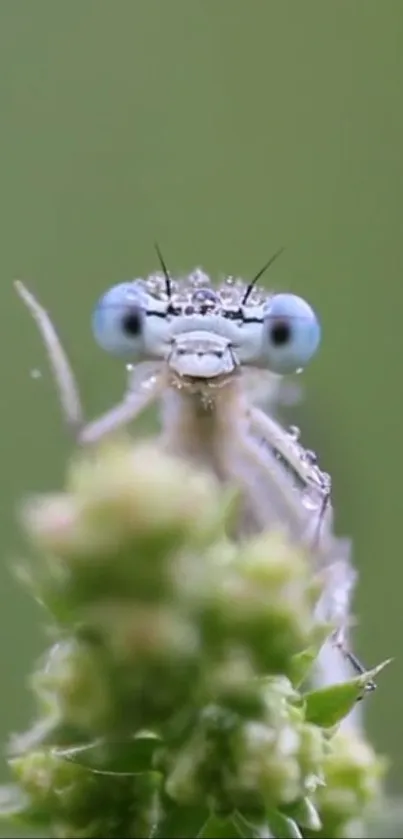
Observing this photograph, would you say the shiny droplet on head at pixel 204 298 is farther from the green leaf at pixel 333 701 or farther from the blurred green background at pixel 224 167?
the blurred green background at pixel 224 167

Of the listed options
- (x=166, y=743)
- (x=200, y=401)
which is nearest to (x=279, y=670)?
(x=166, y=743)

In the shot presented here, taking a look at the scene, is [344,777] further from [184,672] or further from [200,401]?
[200,401]

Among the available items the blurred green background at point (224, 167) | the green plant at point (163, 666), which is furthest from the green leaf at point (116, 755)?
the blurred green background at point (224, 167)

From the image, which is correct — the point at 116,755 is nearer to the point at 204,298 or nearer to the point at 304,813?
the point at 304,813

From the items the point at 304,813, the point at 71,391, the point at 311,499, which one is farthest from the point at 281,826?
the point at 71,391

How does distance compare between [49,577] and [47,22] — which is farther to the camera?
[47,22]

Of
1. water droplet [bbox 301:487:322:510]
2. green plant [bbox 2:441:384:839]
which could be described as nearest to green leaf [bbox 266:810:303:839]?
green plant [bbox 2:441:384:839]

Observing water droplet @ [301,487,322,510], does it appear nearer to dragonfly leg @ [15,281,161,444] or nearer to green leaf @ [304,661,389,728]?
dragonfly leg @ [15,281,161,444]

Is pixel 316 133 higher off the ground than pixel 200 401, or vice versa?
pixel 316 133

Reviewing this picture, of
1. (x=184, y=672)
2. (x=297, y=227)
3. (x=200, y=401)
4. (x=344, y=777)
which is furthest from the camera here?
(x=297, y=227)
